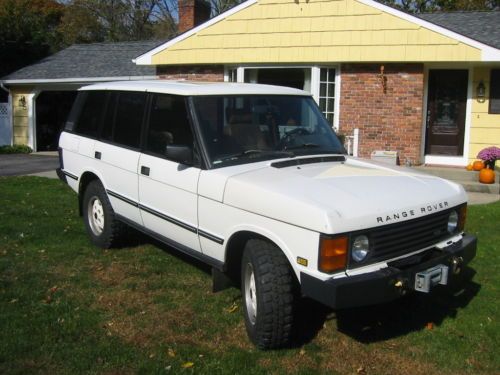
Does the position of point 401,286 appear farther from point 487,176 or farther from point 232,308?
point 487,176

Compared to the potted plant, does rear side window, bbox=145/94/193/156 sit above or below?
above

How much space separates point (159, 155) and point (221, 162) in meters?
0.86

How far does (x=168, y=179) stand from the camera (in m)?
4.83

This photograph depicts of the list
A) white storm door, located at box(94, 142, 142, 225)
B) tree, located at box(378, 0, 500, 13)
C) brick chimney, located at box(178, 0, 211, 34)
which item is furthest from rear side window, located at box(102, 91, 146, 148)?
tree, located at box(378, 0, 500, 13)

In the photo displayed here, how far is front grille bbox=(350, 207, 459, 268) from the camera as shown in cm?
372

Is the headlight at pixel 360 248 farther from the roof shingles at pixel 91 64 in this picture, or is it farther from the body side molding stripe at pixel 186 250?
A: the roof shingles at pixel 91 64

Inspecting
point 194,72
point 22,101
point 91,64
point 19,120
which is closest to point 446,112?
point 194,72

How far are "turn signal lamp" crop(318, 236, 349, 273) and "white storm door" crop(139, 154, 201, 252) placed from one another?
1379 millimetres

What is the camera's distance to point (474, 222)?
7.96 m

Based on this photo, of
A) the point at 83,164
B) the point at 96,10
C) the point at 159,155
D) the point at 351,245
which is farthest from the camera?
the point at 96,10

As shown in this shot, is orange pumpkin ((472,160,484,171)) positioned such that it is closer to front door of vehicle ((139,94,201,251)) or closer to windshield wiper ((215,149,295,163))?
windshield wiper ((215,149,295,163))

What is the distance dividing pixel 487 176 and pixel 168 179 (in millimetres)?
8070

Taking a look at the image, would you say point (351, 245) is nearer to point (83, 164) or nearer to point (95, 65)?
point (83, 164)

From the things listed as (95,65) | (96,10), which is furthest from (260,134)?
(96,10)
